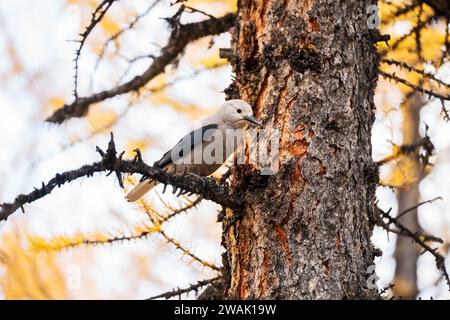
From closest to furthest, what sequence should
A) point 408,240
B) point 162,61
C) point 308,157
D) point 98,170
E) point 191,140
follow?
point 98,170 → point 308,157 → point 191,140 → point 162,61 → point 408,240

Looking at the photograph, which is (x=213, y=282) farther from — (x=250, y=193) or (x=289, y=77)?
(x=289, y=77)

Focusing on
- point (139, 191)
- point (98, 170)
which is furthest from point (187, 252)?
point (98, 170)

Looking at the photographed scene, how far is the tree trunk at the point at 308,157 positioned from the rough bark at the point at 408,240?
3748mm

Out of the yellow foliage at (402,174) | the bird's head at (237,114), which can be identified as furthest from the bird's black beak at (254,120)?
the yellow foliage at (402,174)

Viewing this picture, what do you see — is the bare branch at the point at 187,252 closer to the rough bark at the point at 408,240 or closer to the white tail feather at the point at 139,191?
the white tail feather at the point at 139,191

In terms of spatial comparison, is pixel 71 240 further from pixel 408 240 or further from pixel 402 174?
A: pixel 408 240

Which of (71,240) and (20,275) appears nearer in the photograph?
(71,240)

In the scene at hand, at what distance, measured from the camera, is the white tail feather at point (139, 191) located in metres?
4.77

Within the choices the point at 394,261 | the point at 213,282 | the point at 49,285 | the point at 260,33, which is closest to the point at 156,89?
the point at 260,33

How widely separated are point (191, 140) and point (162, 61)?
0.84m

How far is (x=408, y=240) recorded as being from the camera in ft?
27.3

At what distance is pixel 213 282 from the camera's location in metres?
4.30
